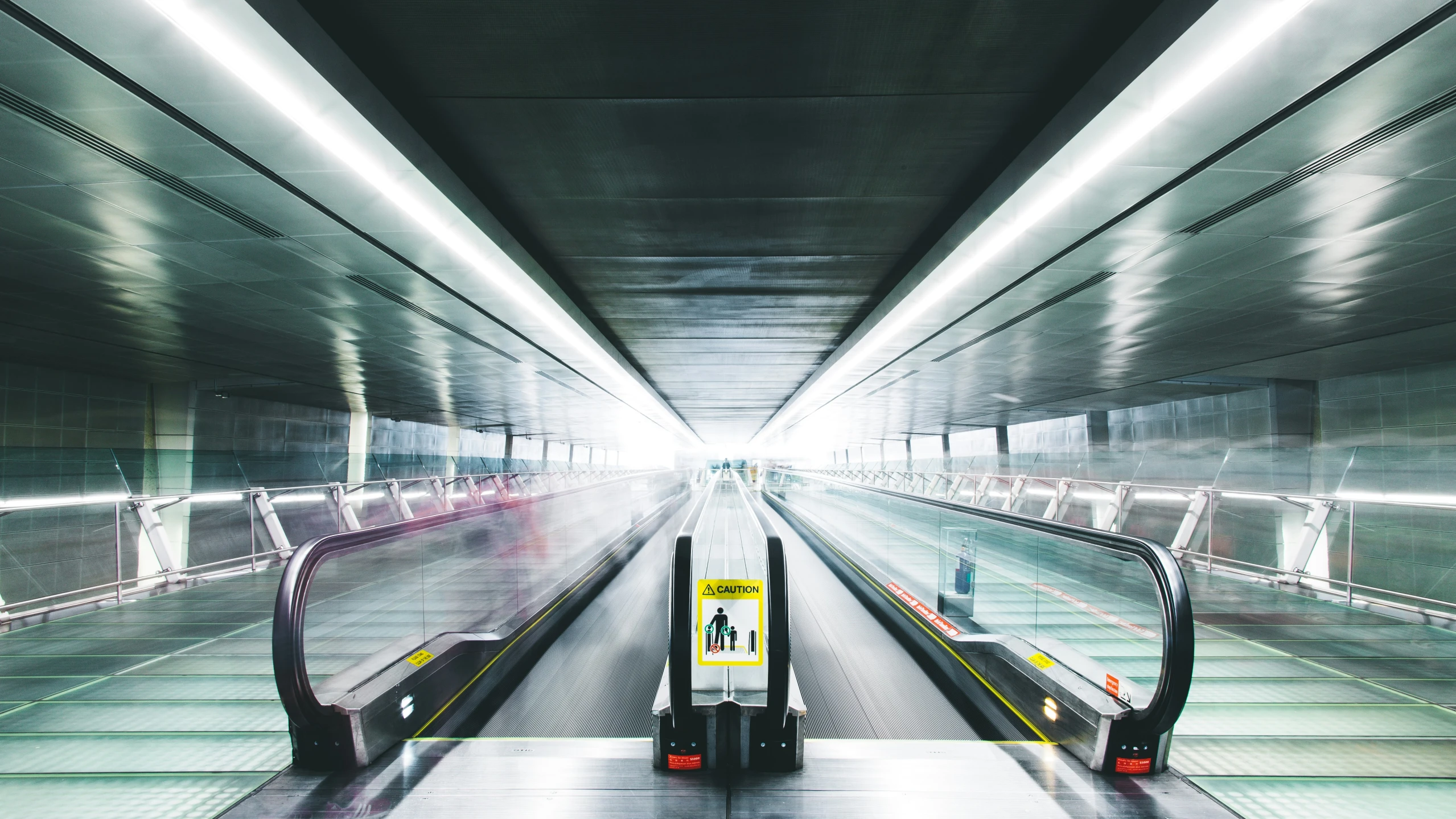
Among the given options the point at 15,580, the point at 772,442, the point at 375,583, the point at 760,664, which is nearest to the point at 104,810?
the point at 375,583

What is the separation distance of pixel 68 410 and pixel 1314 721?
16.9 meters

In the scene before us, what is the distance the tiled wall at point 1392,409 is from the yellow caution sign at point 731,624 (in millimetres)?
11619

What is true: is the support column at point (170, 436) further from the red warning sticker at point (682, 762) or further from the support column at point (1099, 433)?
the support column at point (1099, 433)

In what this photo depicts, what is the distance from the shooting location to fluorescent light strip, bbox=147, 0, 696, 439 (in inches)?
97.1

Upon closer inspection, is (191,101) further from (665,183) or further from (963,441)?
(963,441)

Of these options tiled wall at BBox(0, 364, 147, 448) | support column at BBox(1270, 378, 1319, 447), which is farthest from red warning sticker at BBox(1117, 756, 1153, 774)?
tiled wall at BBox(0, 364, 147, 448)

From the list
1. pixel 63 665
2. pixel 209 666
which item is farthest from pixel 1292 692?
pixel 63 665

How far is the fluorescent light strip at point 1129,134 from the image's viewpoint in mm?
2463

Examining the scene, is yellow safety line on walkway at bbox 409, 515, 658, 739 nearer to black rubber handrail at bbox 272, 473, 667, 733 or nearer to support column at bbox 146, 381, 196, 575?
black rubber handrail at bbox 272, 473, 667, 733

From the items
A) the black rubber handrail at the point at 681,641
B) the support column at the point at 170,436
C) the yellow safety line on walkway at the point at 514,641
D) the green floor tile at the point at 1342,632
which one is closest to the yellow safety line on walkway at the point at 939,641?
the black rubber handrail at the point at 681,641

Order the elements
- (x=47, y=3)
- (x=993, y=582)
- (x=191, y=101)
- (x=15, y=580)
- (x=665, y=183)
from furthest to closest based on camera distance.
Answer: (x=15, y=580) → (x=993, y=582) → (x=665, y=183) → (x=191, y=101) → (x=47, y=3)

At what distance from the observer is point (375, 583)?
16.4ft

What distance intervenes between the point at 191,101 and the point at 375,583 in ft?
12.6

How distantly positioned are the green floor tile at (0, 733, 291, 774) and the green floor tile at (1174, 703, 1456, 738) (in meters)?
5.14
